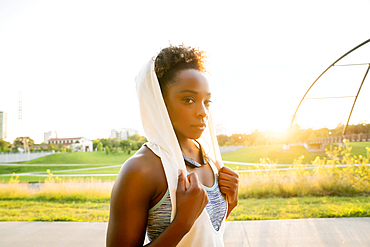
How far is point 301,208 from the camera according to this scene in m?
5.02

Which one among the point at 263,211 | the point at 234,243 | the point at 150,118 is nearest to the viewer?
the point at 150,118

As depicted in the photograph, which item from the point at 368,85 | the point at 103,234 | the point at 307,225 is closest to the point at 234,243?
the point at 307,225

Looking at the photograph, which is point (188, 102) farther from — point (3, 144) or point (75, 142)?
point (75, 142)

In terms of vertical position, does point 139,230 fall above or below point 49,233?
above

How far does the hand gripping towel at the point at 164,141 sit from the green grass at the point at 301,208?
3.73 metres

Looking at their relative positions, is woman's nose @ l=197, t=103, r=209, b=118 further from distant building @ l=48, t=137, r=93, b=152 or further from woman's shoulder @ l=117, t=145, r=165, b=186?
distant building @ l=48, t=137, r=93, b=152

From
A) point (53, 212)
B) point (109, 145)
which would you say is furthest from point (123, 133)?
point (53, 212)

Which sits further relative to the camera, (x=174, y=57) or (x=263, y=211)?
(x=263, y=211)

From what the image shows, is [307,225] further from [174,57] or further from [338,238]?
[174,57]

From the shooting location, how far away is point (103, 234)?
11.5ft

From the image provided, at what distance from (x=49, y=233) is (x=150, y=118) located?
11.5ft

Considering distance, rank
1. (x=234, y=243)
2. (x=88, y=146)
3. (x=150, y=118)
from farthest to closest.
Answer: (x=88, y=146) → (x=234, y=243) → (x=150, y=118)

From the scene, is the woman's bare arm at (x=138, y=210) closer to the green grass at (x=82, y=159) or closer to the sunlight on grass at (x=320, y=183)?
the sunlight on grass at (x=320, y=183)

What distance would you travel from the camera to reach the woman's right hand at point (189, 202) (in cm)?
86
